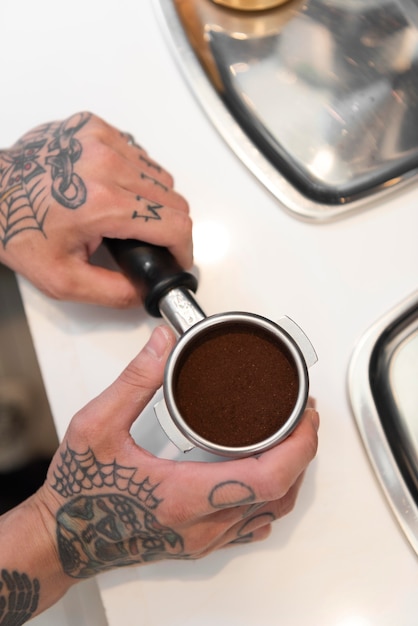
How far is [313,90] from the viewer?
31.2 inches

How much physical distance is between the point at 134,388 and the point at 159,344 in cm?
5

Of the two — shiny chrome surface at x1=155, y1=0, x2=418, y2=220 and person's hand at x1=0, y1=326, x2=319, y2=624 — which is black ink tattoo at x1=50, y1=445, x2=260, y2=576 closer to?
person's hand at x1=0, y1=326, x2=319, y2=624

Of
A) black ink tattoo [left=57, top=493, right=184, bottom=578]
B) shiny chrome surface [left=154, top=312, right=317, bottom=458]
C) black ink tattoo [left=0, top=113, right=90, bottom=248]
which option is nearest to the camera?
shiny chrome surface [left=154, top=312, right=317, bottom=458]

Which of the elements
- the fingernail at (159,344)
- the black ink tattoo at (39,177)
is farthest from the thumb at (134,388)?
the black ink tattoo at (39,177)

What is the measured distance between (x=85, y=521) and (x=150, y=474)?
0.34 ft

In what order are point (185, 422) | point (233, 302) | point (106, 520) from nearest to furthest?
1. point (185, 422)
2. point (106, 520)
3. point (233, 302)

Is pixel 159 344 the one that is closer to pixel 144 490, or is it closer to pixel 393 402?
pixel 144 490

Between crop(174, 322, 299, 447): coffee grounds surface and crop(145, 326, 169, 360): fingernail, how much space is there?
5cm

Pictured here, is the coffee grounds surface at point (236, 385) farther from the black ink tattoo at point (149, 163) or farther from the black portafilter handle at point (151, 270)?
the black ink tattoo at point (149, 163)

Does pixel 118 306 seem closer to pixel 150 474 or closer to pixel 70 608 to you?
pixel 150 474

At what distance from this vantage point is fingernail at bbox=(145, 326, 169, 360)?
Answer: 553mm

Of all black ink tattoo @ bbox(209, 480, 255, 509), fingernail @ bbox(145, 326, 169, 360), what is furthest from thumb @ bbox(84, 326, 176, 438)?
black ink tattoo @ bbox(209, 480, 255, 509)

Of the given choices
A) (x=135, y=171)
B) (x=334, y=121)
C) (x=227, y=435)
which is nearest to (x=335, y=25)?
(x=334, y=121)

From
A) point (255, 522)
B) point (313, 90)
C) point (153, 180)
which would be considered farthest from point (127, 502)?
point (313, 90)
